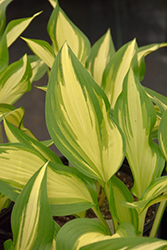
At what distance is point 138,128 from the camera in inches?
18.0

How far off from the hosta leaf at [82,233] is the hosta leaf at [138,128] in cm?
9

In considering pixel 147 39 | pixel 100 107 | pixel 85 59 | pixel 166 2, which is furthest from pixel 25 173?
pixel 166 2

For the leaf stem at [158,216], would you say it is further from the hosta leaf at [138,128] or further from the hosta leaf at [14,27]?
the hosta leaf at [14,27]

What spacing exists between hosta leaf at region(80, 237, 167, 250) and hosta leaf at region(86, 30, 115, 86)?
0.43m

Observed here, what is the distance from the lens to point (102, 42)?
73cm

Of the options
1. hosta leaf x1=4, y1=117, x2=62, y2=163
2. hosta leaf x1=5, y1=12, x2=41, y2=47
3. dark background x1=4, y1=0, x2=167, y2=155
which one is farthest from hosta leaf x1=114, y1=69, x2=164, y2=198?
dark background x1=4, y1=0, x2=167, y2=155

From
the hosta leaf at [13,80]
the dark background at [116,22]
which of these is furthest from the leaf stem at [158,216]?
the dark background at [116,22]

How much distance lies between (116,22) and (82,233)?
6.36 feet

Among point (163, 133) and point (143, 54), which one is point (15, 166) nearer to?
point (163, 133)

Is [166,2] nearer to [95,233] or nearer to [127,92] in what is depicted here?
[127,92]

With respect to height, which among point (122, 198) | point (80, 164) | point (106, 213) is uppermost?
point (80, 164)

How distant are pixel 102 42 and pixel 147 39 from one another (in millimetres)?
1303

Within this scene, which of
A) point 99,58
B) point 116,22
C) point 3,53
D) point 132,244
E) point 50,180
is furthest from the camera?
point 116,22

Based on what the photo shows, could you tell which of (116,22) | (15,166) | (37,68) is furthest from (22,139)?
(116,22)
